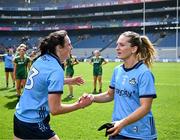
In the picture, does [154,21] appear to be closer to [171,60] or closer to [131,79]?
[171,60]

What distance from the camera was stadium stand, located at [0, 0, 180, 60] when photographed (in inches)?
2655

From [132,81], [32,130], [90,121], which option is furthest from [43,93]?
[90,121]

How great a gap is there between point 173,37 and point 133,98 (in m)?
62.7

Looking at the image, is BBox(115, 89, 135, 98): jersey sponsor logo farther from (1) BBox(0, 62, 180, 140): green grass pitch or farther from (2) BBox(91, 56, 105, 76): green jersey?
(2) BBox(91, 56, 105, 76): green jersey

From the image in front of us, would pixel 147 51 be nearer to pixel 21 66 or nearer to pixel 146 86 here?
pixel 146 86

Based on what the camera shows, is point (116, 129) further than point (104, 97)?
No

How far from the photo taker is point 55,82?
3.98 m

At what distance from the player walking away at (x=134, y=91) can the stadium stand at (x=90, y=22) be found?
5705 cm

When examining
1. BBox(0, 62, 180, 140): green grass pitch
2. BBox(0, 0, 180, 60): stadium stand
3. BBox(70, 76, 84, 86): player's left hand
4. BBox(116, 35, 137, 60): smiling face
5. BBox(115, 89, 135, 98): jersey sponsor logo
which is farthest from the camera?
BBox(0, 0, 180, 60): stadium stand

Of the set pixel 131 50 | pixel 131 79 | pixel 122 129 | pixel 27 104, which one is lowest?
pixel 122 129

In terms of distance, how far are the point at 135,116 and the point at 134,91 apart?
1.17 ft

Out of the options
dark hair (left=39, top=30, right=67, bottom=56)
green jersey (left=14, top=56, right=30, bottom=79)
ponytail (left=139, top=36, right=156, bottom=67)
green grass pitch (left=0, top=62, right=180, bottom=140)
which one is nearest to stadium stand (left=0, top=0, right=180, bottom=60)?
green jersey (left=14, top=56, right=30, bottom=79)

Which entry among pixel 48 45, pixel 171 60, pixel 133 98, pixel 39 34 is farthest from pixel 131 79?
pixel 39 34

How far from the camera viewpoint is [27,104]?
13.8 feet
